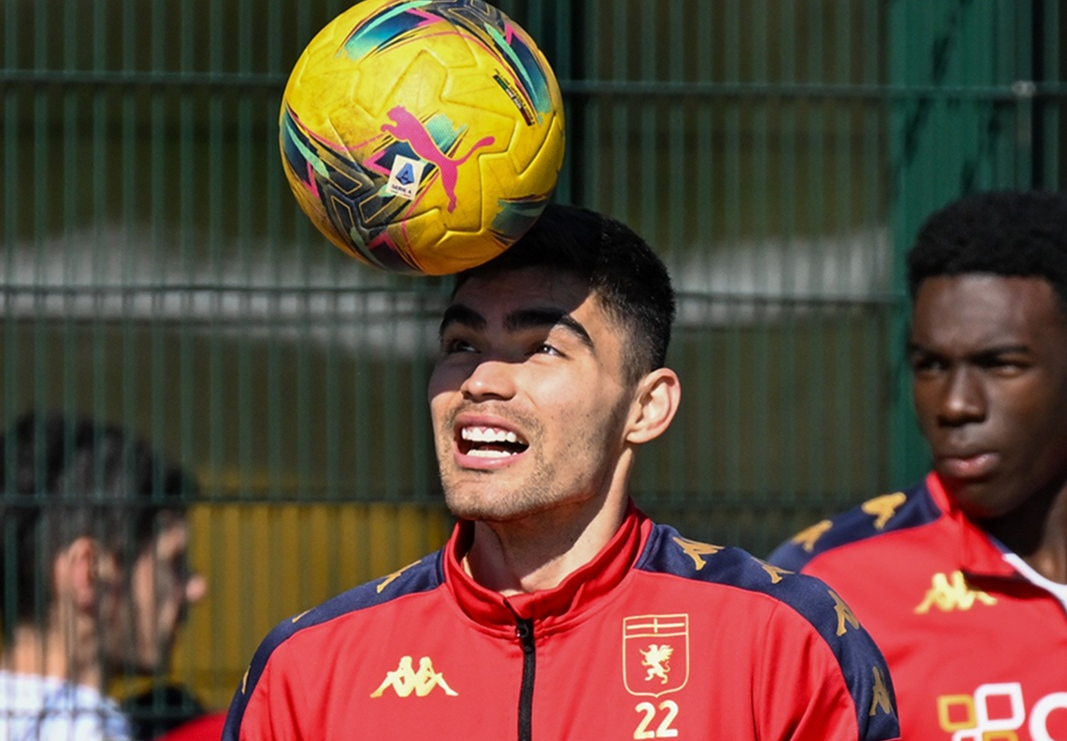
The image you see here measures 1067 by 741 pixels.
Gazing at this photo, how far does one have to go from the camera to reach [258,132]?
18.1ft

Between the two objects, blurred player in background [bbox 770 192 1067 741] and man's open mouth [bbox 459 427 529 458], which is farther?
blurred player in background [bbox 770 192 1067 741]

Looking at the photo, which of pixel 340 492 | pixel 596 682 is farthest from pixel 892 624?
pixel 340 492

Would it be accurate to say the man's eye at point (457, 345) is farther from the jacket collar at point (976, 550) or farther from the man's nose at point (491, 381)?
the jacket collar at point (976, 550)

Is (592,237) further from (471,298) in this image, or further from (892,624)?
(892,624)

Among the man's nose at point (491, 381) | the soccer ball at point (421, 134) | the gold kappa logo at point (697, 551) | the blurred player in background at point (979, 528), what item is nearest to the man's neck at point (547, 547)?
the gold kappa logo at point (697, 551)

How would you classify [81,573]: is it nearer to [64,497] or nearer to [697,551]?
[64,497]

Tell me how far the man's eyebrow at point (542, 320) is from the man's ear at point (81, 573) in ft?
8.39

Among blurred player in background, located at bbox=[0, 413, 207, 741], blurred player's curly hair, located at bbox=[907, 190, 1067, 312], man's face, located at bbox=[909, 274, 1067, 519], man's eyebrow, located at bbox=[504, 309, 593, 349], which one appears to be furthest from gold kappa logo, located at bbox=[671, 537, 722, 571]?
blurred player in background, located at bbox=[0, 413, 207, 741]

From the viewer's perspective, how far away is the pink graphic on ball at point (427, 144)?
2.90 metres

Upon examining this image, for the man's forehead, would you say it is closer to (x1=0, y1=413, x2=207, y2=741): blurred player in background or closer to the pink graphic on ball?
the pink graphic on ball

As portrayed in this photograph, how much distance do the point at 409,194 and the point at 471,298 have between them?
28cm

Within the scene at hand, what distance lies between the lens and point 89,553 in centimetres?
528

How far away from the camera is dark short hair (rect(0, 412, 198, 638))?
5262 millimetres

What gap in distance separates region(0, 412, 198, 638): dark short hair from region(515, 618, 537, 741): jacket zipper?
8.22 feet
